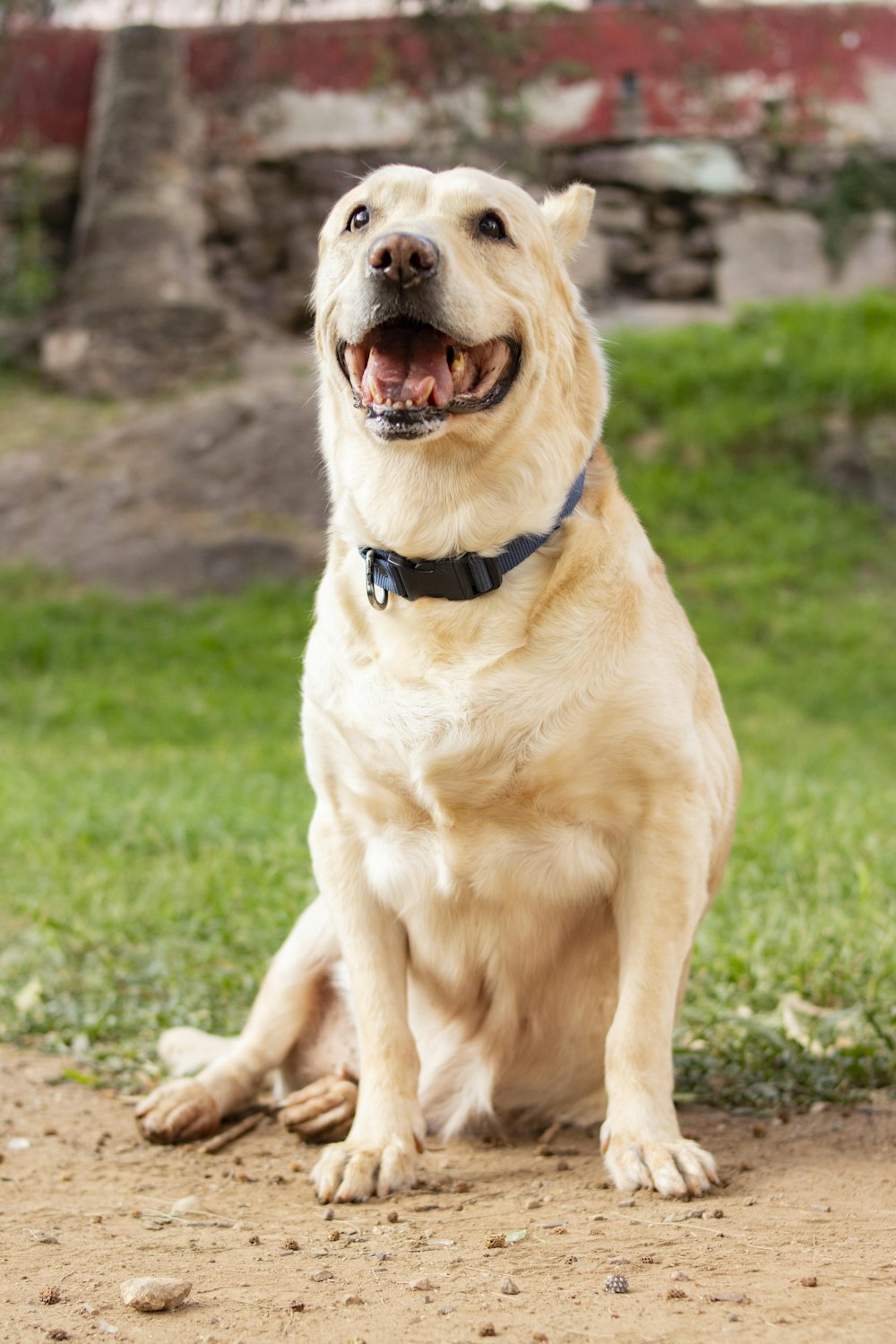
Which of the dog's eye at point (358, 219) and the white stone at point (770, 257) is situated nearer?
the dog's eye at point (358, 219)

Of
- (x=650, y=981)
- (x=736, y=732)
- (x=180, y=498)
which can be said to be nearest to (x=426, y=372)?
(x=650, y=981)

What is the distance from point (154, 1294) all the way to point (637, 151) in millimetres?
14153

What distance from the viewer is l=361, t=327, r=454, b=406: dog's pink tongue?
8.82 ft

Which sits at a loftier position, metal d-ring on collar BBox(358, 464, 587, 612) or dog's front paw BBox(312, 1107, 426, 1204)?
metal d-ring on collar BBox(358, 464, 587, 612)

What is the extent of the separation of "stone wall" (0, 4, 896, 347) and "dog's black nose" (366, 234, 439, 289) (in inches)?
473

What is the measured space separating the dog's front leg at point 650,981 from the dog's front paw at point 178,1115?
0.96 m

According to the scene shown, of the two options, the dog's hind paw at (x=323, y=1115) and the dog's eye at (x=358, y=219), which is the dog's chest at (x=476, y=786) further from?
the dog's eye at (x=358, y=219)

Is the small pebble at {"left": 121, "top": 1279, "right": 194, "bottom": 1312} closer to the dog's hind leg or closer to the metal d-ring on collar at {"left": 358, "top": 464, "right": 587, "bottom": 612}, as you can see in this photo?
the dog's hind leg

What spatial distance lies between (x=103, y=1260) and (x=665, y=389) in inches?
409

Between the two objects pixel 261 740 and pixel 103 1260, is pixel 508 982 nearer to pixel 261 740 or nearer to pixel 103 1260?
pixel 103 1260

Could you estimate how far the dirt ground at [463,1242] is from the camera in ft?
6.25

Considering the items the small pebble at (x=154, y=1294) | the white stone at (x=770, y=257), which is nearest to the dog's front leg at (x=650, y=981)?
the small pebble at (x=154, y=1294)

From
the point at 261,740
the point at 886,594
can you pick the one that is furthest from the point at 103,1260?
the point at 886,594

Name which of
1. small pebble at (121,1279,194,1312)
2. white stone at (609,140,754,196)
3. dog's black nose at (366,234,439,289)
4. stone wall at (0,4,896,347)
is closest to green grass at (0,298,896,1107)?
small pebble at (121,1279,194,1312)
